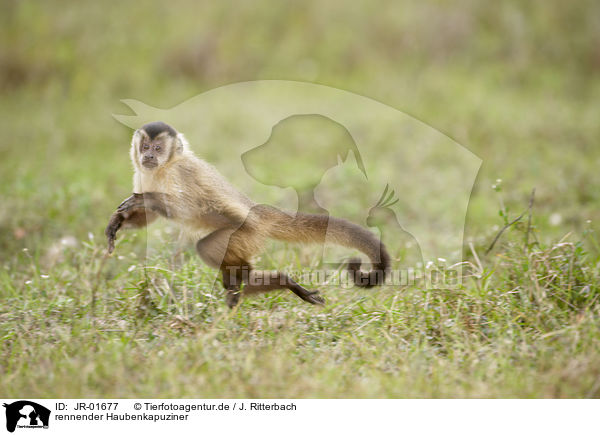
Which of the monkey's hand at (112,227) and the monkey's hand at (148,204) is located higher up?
the monkey's hand at (148,204)

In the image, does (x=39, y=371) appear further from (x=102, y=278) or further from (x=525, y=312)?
(x=525, y=312)

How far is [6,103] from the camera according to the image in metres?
10.1

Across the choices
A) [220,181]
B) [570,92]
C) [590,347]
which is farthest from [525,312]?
[570,92]

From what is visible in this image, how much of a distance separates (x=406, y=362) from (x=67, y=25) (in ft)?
34.0

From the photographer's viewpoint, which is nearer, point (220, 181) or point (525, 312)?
point (525, 312)

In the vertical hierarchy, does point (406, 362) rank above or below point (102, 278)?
below

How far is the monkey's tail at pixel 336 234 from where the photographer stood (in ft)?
13.1

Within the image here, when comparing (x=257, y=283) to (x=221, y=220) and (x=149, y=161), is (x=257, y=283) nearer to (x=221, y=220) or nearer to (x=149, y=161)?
(x=221, y=220)

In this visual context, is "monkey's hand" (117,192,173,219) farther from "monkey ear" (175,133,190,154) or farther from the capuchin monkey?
"monkey ear" (175,133,190,154)

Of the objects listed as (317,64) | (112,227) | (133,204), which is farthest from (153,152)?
(317,64)
